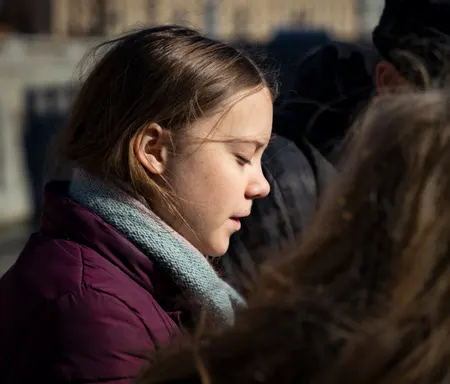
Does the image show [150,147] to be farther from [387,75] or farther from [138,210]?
[387,75]

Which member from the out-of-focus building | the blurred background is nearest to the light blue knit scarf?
the blurred background

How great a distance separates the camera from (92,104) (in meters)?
1.90

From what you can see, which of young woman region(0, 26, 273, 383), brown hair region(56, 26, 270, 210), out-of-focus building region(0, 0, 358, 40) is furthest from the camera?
out-of-focus building region(0, 0, 358, 40)

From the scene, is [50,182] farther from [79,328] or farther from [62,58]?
[62,58]

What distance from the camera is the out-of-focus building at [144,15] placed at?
1692 cm

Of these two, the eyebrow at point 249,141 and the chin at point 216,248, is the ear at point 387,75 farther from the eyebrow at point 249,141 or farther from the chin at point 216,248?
the chin at point 216,248

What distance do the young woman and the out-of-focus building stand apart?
41.5 ft

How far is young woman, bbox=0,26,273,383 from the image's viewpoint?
5.18 ft

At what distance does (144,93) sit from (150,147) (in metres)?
0.11

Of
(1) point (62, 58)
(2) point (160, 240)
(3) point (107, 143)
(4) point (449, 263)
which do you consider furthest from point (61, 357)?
(1) point (62, 58)

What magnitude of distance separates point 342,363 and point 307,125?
1361 millimetres

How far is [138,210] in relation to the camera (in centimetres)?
176

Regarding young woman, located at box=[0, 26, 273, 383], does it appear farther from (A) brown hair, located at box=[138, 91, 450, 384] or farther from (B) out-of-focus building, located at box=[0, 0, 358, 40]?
(B) out-of-focus building, located at box=[0, 0, 358, 40]

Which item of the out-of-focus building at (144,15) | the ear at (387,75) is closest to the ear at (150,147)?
the ear at (387,75)
